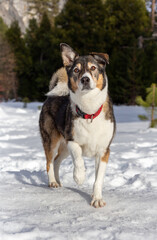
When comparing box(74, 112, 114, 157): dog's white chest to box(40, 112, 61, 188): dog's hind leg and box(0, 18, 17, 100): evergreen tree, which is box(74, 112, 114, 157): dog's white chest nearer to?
box(40, 112, 61, 188): dog's hind leg

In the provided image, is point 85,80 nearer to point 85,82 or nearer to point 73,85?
point 85,82

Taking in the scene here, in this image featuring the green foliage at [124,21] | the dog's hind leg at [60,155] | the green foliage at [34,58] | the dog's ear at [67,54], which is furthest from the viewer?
the green foliage at [34,58]

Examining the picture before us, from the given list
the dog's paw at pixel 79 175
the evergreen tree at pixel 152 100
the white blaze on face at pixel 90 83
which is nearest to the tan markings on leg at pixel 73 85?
the white blaze on face at pixel 90 83

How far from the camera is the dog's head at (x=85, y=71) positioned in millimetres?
3320

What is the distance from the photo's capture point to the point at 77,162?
3385 mm

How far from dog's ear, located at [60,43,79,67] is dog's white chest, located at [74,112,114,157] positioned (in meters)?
0.81

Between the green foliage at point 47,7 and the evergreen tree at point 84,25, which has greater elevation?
the green foliage at point 47,7

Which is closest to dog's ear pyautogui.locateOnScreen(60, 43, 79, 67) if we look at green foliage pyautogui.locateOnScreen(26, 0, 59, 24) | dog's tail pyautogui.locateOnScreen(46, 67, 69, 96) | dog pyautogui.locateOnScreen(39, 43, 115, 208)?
dog pyautogui.locateOnScreen(39, 43, 115, 208)

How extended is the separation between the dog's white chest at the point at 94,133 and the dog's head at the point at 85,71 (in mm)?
379

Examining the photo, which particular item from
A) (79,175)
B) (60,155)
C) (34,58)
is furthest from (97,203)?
(34,58)

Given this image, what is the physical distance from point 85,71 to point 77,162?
1.07m

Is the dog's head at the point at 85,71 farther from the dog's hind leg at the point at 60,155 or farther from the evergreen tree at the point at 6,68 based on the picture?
the evergreen tree at the point at 6,68

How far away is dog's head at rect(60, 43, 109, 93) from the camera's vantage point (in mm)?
3320

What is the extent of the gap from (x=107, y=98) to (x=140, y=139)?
16.1 feet
